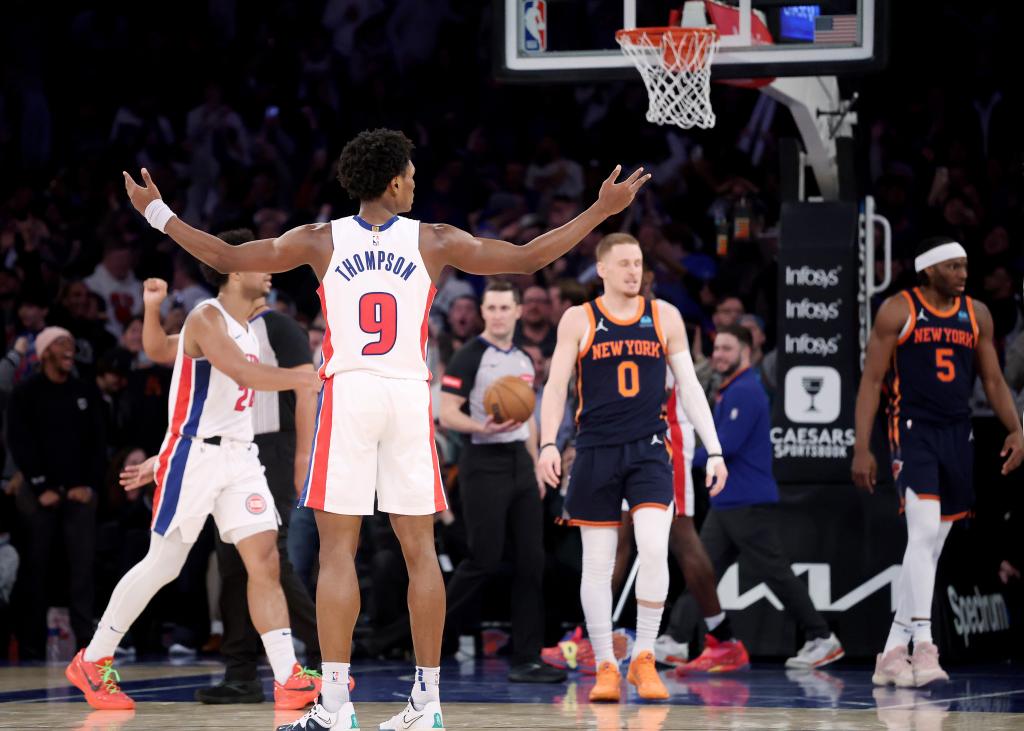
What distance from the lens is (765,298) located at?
44.4 feet

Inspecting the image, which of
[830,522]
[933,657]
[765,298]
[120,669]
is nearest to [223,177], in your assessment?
[765,298]

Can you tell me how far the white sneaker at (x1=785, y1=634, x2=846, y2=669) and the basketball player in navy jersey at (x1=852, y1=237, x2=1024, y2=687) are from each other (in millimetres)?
821

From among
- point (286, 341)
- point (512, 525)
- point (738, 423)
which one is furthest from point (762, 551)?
point (286, 341)

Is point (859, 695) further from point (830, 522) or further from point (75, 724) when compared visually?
point (75, 724)

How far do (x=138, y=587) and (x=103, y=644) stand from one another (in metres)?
0.37

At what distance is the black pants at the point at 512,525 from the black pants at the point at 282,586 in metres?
1.01

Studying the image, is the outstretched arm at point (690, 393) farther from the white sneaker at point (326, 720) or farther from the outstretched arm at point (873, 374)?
the white sneaker at point (326, 720)

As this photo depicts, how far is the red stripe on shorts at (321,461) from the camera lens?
616 cm

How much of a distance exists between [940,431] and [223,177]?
9778 millimetres

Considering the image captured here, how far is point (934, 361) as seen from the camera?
9211 millimetres

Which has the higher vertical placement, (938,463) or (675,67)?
(675,67)

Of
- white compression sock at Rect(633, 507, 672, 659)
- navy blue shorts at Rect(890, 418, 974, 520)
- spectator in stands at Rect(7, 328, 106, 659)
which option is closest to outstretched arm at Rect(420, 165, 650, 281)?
white compression sock at Rect(633, 507, 672, 659)

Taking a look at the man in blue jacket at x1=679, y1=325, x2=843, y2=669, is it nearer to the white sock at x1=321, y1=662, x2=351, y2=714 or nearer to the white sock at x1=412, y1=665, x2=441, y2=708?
the white sock at x1=412, y1=665, x2=441, y2=708

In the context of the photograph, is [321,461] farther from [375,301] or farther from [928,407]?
[928,407]
